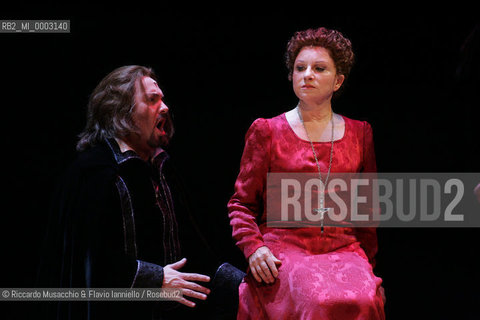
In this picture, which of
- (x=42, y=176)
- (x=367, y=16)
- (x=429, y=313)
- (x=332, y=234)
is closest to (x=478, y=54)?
(x=367, y=16)

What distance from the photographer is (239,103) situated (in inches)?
121

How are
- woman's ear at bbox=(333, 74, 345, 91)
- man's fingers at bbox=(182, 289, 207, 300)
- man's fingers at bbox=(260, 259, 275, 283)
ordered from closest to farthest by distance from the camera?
1. man's fingers at bbox=(260, 259, 275, 283)
2. man's fingers at bbox=(182, 289, 207, 300)
3. woman's ear at bbox=(333, 74, 345, 91)

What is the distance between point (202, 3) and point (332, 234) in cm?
146

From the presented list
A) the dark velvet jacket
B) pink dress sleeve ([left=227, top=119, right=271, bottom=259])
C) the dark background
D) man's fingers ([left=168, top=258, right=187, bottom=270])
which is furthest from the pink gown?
the dark background

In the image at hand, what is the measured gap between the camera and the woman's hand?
2.16m

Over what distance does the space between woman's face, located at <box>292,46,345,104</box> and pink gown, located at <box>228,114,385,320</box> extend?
0.17 metres

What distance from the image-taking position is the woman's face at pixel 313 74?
232 centimetres

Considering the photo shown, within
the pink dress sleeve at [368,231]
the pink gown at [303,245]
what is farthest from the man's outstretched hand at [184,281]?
the pink dress sleeve at [368,231]

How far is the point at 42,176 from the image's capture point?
9.22 feet

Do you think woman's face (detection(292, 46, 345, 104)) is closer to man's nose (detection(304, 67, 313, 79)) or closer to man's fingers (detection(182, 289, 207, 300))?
man's nose (detection(304, 67, 313, 79))

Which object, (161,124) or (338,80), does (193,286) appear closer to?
(161,124)

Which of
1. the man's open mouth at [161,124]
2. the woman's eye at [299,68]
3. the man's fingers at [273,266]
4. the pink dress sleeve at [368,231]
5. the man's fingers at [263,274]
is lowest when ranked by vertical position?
the man's fingers at [263,274]

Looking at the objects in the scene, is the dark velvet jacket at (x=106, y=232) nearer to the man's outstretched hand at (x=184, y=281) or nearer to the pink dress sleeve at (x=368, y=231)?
the man's outstretched hand at (x=184, y=281)

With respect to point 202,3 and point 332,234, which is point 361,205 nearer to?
point 332,234
